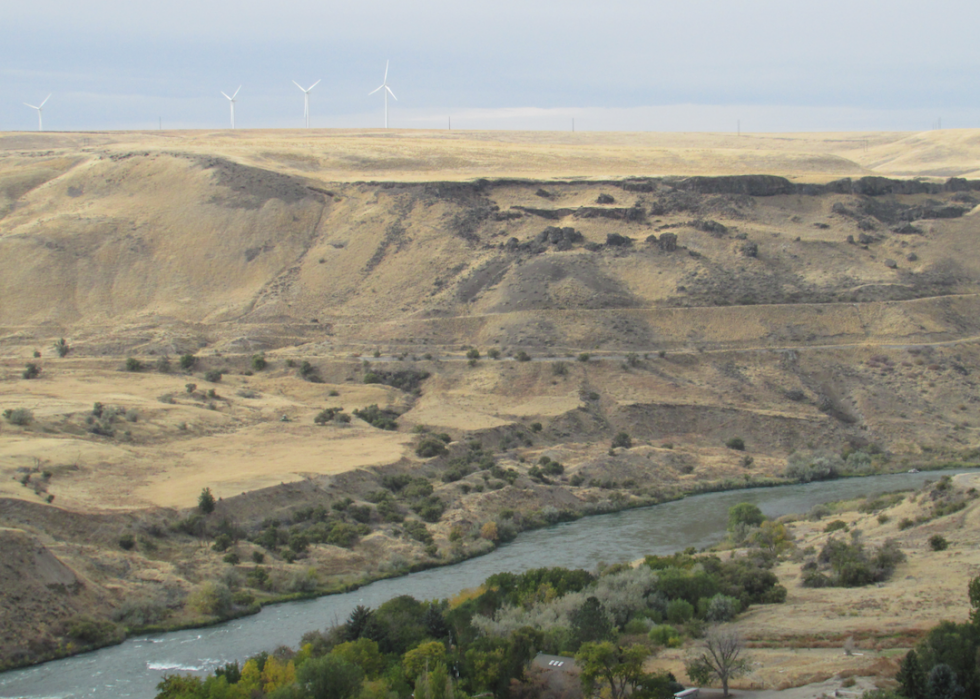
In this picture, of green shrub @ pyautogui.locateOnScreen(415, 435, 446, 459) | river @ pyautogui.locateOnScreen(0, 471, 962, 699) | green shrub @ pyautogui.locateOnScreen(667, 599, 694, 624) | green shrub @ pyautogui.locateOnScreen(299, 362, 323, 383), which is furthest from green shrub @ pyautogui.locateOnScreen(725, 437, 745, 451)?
green shrub @ pyautogui.locateOnScreen(667, 599, 694, 624)

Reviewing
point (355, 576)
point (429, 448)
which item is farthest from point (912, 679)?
point (429, 448)

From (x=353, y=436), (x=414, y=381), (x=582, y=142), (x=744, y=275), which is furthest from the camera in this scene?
(x=582, y=142)

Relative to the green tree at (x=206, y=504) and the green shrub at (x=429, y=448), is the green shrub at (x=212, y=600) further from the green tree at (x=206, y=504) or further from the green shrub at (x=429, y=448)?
the green shrub at (x=429, y=448)

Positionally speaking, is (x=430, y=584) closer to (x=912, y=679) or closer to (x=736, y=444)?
(x=912, y=679)

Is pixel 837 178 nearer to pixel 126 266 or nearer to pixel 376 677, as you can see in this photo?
pixel 126 266

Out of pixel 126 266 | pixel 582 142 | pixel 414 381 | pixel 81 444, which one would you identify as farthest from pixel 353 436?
pixel 582 142

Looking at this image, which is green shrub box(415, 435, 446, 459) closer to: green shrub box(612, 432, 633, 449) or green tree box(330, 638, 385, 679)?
green shrub box(612, 432, 633, 449)

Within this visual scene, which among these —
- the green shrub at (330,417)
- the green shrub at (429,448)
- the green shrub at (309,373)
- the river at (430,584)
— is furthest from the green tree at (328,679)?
the green shrub at (309,373)
